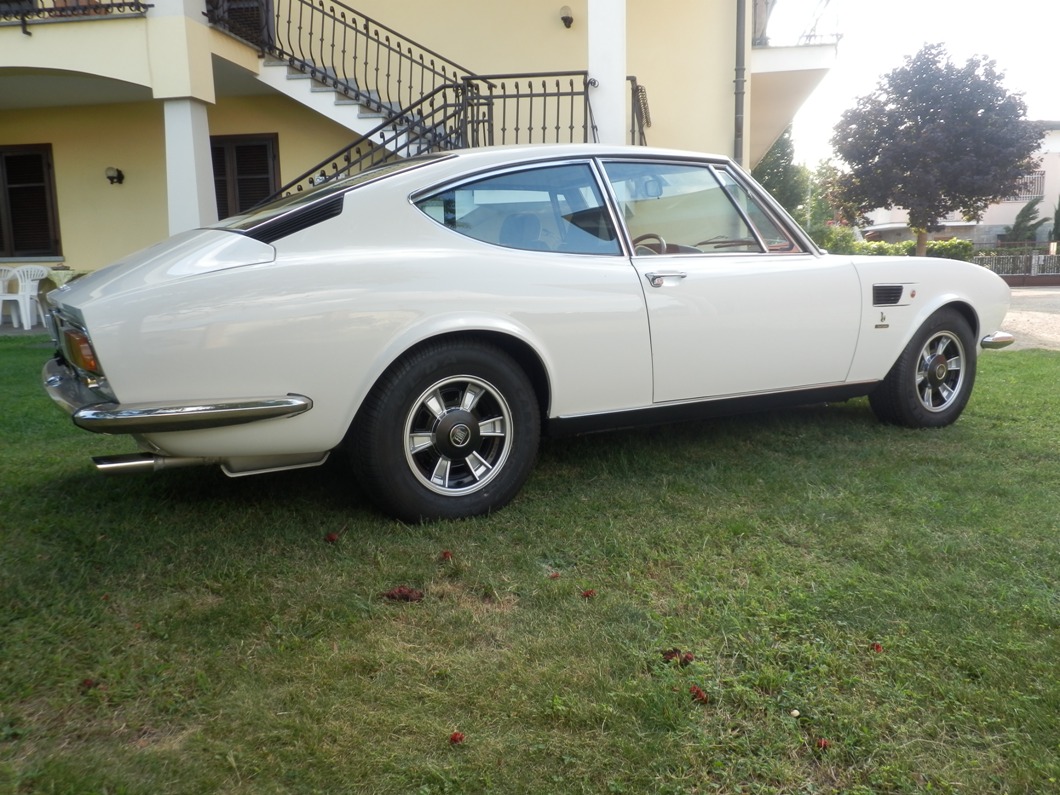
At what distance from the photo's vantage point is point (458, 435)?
3.51 metres

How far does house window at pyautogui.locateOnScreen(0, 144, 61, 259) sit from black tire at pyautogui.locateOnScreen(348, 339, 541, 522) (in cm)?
1156

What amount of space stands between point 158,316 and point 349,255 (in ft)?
2.27

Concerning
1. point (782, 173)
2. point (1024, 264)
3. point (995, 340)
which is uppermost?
point (782, 173)

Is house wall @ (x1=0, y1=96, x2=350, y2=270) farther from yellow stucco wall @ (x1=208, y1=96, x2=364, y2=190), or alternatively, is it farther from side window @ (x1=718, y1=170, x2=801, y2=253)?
side window @ (x1=718, y1=170, x2=801, y2=253)

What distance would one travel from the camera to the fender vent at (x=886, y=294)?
4609 millimetres

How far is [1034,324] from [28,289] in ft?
44.3

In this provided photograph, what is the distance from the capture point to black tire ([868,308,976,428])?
192 inches

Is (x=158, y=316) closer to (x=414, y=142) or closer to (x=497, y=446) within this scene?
(x=497, y=446)

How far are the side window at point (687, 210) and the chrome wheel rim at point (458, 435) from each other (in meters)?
1.06

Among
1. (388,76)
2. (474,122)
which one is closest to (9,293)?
(388,76)

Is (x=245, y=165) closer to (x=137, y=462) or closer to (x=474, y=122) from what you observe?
(x=474, y=122)

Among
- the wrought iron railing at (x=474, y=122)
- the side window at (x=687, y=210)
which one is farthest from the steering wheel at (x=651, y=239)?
the wrought iron railing at (x=474, y=122)

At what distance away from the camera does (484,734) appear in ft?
6.91

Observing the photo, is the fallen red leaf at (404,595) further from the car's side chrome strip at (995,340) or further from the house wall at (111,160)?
the house wall at (111,160)
